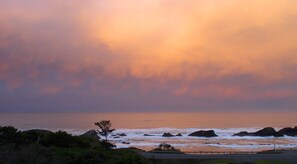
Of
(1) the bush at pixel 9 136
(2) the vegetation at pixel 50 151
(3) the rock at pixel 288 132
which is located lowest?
(2) the vegetation at pixel 50 151

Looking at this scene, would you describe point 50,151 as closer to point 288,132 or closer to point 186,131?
point 288,132

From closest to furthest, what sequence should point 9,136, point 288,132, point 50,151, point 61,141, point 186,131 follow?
point 50,151 < point 9,136 < point 61,141 < point 288,132 < point 186,131

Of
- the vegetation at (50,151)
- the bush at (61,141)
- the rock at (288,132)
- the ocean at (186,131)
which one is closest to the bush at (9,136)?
the vegetation at (50,151)

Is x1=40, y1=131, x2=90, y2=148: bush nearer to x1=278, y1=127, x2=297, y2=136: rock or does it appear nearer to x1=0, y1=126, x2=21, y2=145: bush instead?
x1=0, y1=126, x2=21, y2=145: bush

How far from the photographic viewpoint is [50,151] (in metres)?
16.8

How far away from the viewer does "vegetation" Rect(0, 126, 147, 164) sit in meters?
14.5

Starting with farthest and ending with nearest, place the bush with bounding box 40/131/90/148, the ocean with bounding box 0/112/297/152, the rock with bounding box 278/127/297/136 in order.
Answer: the rock with bounding box 278/127/297/136 → the ocean with bounding box 0/112/297/152 → the bush with bounding box 40/131/90/148

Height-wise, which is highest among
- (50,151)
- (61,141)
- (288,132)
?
(288,132)

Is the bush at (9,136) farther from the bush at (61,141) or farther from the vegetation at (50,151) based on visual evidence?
the bush at (61,141)

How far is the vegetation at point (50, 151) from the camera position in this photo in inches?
572

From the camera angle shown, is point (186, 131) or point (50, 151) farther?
point (186, 131)

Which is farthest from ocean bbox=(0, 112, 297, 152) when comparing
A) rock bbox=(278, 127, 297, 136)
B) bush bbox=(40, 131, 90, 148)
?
bush bbox=(40, 131, 90, 148)

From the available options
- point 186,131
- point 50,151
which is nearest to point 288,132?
point 186,131

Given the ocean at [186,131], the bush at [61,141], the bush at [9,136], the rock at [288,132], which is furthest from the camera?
the rock at [288,132]
